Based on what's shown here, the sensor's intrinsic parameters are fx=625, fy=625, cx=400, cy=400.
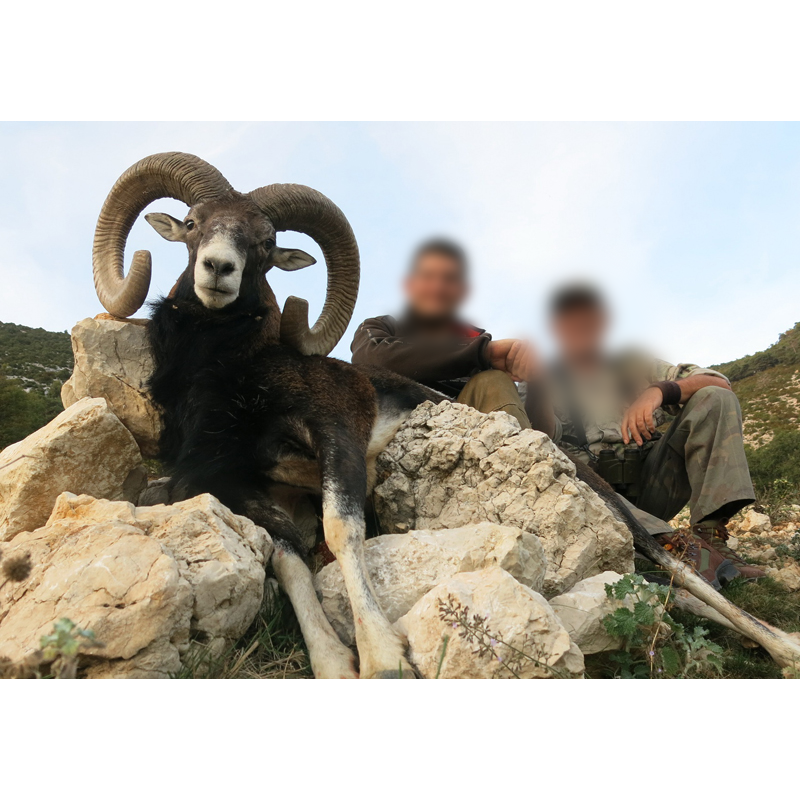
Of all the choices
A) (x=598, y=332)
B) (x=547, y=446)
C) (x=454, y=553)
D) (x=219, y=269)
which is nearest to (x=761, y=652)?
(x=547, y=446)

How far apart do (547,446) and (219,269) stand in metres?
2.64

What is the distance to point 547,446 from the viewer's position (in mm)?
4574

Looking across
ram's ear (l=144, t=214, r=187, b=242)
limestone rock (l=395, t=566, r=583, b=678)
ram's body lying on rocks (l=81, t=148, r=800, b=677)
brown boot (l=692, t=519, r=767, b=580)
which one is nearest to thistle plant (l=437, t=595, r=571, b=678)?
limestone rock (l=395, t=566, r=583, b=678)

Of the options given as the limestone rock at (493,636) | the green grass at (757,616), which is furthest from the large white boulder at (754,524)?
the limestone rock at (493,636)

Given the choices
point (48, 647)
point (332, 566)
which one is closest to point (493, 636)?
point (332, 566)

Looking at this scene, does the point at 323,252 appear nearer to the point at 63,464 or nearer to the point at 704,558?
the point at 63,464

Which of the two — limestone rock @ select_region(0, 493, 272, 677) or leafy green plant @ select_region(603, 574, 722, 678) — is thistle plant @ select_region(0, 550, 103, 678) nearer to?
limestone rock @ select_region(0, 493, 272, 677)

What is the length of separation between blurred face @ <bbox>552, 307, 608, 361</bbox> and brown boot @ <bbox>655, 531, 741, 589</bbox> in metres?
1.72

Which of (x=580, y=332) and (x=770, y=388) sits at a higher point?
(x=580, y=332)

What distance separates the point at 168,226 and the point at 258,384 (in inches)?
69.4

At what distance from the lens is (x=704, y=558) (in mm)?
5090

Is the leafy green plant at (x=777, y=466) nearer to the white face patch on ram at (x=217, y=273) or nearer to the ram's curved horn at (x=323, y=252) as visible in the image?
the ram's curved horn at (x=323, y=252)

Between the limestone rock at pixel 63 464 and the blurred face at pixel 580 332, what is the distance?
3533 mm

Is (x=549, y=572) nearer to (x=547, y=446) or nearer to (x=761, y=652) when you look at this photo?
(x=547, y=446)
